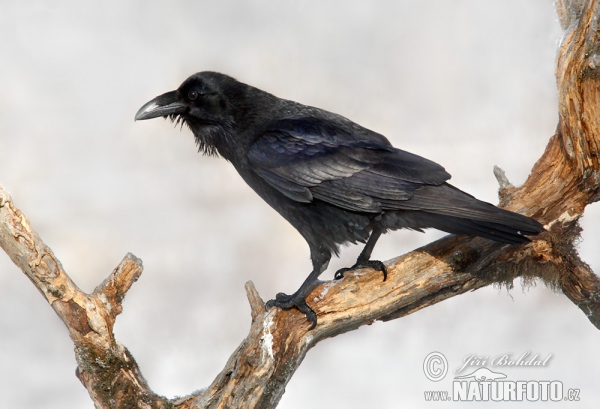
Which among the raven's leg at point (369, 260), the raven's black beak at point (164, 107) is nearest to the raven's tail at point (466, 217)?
the raven's leg at point (369, 260)

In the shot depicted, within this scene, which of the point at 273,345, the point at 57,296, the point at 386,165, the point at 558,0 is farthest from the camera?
the point at 558,0

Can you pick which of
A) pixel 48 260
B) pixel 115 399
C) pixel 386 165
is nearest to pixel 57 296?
pixel 48 260

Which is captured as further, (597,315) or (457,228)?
(597,315)

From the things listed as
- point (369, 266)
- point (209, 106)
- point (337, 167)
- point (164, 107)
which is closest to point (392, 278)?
point (369, 266)

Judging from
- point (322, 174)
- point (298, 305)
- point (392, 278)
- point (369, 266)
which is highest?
point (322, 174)

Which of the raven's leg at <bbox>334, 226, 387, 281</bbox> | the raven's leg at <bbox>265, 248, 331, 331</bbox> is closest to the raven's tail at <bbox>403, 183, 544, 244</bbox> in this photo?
the raven's leg at <bbox>334, 226, 387, 281</bbox>

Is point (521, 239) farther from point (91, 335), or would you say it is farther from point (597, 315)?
point (91, 335)

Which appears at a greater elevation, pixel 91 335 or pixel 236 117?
pixel 236 117

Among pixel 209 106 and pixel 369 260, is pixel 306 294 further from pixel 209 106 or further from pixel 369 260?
pixel 209 106
